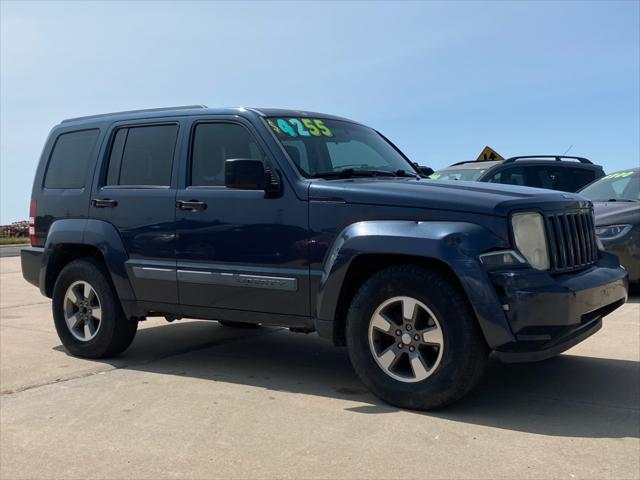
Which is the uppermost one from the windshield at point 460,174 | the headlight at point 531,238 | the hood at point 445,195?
the windshield at point 460,174

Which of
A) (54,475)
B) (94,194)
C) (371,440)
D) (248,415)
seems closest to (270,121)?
(94,194)

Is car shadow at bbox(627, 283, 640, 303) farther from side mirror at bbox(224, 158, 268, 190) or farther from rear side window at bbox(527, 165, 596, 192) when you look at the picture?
side mirror at bbox(224, 158, 268, 190)

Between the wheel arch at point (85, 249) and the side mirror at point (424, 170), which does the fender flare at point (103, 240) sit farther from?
the side mirror at point (424, 170)

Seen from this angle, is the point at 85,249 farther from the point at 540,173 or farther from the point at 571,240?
the point at 540,173

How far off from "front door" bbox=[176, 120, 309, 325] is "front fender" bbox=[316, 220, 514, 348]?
264 millimetres

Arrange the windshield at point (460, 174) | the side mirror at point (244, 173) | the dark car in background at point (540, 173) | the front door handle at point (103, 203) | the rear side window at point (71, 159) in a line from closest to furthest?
1. the side mirror at point (244, 173)
2. the front door handle at point (103, 203)
3. the rear side window at point (71, 159)
4. the dark car in background at point (540, 173)
5. the windshield at point (460, 174)

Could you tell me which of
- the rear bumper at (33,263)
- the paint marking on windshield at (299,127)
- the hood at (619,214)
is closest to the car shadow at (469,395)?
the rear bumper at (33,263)

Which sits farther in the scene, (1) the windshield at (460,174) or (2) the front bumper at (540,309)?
(1) the windshield at (460,174)

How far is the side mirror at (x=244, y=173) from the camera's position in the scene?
4.48 metres

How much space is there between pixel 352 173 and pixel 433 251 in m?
1.19

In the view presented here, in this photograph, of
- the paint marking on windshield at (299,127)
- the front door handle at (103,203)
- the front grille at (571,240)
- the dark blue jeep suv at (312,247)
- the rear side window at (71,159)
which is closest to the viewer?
the dark blue jeep suv at (312,247)

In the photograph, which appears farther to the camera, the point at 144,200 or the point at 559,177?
the point at 559,177

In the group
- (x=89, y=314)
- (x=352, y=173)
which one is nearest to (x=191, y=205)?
(x=352, y=173)

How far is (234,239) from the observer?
4770 millimetres
